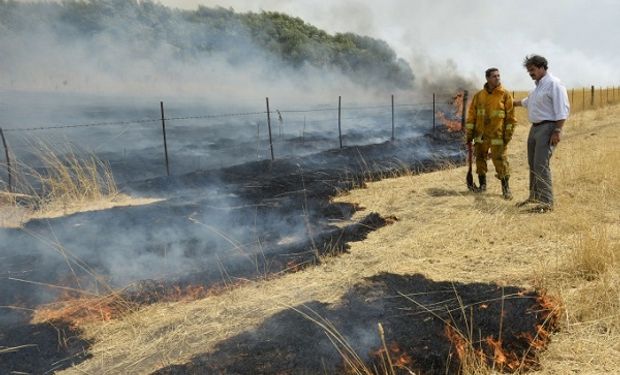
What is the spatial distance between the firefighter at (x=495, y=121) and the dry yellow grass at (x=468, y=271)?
55 cm

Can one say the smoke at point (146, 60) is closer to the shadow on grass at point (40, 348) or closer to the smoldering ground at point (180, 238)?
the smoldering ground at point (180, 238)

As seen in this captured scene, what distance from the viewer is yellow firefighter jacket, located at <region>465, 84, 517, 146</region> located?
21.4ft

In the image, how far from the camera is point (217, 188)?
8.72 metres

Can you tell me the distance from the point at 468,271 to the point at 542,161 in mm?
2197

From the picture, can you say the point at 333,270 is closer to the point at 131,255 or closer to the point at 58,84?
the point at 131,255

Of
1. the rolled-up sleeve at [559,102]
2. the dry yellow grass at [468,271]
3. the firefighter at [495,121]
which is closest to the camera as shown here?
the dry yellow grass at [468,271]

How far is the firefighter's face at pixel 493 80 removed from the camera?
6.37m

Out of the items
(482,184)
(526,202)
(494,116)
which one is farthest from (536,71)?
(482,184)

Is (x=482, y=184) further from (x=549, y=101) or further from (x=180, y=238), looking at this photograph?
(x=180, y=238)

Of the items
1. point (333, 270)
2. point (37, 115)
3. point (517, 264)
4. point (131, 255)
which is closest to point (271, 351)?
point (333, 270)

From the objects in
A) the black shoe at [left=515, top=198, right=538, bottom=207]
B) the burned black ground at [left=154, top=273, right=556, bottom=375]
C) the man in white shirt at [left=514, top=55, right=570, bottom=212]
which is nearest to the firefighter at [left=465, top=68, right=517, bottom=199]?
the black shoe at [left=515, top=198, right=538, bottom=207]

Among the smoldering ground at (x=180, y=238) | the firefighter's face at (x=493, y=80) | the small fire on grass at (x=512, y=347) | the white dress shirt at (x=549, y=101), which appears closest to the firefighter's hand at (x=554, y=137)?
the white dress shirt at (x=549, y=101)

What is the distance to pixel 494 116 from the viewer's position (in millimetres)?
6551

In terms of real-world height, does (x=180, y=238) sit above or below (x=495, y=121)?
below
